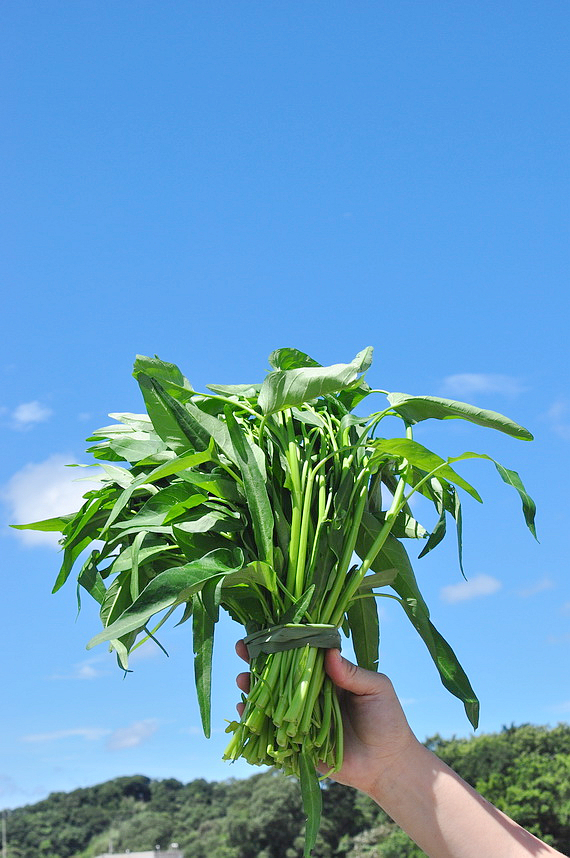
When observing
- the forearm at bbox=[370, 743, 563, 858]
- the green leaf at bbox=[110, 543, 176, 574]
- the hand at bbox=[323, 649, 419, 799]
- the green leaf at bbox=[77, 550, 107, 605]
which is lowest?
the forearm at bbox=[370, 743, 563, 858]

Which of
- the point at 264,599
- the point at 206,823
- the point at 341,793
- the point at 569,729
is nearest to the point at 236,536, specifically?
the point at 264,599

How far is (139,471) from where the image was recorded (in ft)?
6.88

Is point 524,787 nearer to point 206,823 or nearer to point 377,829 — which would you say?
point 377,829

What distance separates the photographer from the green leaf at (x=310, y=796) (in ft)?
5.79

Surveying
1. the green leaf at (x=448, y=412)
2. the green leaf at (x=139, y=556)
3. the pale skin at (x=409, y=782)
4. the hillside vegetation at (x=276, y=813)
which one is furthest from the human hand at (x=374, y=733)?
the hillside vegetation at (x=276, y=813)

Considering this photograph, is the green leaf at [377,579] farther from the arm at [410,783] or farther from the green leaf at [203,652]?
the green leaf at [203,652]

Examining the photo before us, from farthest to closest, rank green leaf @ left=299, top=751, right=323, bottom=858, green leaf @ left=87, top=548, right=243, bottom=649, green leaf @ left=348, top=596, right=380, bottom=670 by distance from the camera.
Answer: green leaf @ left=348, top=596, right=380, bottom=670 < green leaf @ left=299, top=751, right=323, bottom=858 < green leaf @ left=87, top=548, right=243, bottom=649

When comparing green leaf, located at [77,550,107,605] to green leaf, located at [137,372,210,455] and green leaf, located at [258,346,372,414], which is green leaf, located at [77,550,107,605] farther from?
green leaf, located at [258,346,372,414]

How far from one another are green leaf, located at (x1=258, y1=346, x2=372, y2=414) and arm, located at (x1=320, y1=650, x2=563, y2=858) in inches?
21.8

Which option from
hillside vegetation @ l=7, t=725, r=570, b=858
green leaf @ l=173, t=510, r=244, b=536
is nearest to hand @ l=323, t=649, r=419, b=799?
green leaf @ l=173, t=510, r=244, b=536

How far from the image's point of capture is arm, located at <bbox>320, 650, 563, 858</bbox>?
1.85 metres

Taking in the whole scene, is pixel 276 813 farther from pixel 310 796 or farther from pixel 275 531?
pixel 275 531

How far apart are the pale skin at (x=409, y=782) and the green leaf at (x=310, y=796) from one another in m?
0.13

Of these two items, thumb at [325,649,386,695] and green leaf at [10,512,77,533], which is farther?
green leaf at [10,512,77,533]
